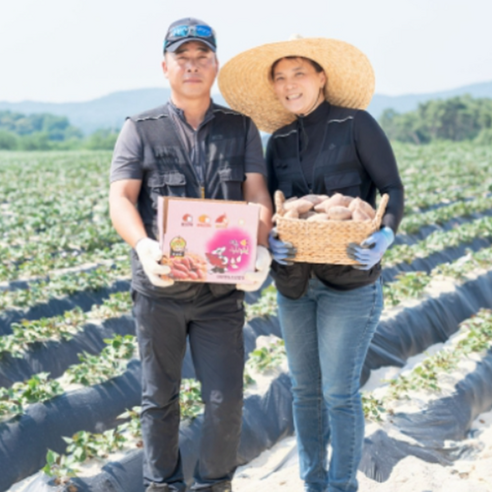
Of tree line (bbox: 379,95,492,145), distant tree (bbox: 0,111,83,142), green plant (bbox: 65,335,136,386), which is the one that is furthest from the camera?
distant tree (bbox: 0,111,83,142)

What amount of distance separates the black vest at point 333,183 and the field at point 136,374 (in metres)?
1.24

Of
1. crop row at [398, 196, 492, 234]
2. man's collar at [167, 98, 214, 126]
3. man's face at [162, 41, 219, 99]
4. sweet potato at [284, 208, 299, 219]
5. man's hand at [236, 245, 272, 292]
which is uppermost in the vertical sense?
man's face at [162, 41, 219, 99]

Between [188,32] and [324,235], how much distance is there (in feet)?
3.03

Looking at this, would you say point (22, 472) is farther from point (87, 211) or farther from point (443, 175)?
point (443, 175)

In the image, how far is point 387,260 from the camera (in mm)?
7801

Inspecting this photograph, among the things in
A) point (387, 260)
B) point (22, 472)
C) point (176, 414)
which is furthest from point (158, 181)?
point (387, 260)

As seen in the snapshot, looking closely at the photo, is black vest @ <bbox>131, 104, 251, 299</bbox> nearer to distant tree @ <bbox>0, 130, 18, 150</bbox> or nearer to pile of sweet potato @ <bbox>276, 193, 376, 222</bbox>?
pile of sweet potato @ <bbox>276, 193, 376, 222</bbox>

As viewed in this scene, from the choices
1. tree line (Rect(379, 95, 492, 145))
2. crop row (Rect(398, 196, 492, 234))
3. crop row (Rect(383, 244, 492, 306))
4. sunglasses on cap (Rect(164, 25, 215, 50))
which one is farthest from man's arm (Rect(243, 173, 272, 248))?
tree line (Rect(379, 95, 492, 145))

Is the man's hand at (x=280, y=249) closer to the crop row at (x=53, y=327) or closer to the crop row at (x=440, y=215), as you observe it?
the crop row at (x=53, y=327)

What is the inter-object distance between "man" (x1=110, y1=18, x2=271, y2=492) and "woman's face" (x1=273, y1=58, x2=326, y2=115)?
19 centimetres

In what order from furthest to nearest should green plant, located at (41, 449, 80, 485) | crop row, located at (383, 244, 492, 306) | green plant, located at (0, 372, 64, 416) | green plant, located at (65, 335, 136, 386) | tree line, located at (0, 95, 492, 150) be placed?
tree line, located at (0, 95, 492, 150)
crop row, located at (383, 244, 492, 306)
green plant, located at (65, 335, 136, 386)
green plant, located at (0, 372, 64, 416)
green plant, located at (41, 449, 80, 485)

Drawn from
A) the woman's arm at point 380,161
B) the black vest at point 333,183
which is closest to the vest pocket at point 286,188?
the black vest at point 333,183

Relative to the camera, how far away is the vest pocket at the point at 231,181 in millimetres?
2662

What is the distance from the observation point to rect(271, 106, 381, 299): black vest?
2.69 metres
